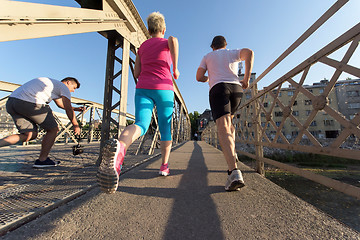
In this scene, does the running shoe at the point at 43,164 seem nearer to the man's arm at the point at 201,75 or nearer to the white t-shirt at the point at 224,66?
the man's arm at the point at 201,75

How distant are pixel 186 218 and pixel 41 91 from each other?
8.53ft

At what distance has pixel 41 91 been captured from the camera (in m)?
2.23

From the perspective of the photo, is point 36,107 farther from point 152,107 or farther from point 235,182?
point 235,182

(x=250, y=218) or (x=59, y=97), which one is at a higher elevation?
(x=59, y=97)

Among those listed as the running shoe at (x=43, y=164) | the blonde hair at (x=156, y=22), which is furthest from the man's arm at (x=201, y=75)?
the running shoe at (x=43, y=164)

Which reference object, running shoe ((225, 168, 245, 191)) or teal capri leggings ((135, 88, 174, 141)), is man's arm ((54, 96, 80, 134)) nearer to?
teal capri leggings ((135, 88, 174, 141))

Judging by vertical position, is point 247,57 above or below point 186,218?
above

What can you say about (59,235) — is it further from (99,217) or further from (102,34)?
(102,34)

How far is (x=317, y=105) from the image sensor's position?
4.72 feet

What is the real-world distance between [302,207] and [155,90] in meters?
1.63

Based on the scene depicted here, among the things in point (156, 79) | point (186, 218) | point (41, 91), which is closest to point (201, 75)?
point (156, 79)

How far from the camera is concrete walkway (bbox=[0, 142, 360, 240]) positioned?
2.57ft

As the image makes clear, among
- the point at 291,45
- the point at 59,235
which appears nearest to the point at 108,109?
the point at 59,235

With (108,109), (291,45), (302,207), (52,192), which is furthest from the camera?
(108,109)
